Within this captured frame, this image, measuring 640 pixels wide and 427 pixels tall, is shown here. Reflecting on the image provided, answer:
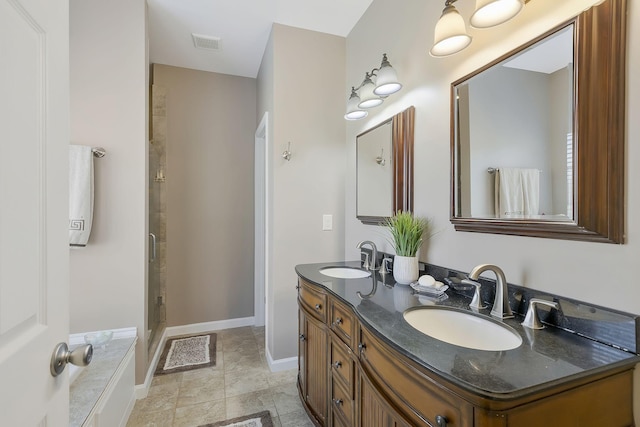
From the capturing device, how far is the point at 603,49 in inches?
34.1

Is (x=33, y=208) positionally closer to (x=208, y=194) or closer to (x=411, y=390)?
(x=411, y=390)

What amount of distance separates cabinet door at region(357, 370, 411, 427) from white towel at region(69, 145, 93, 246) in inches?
74.6

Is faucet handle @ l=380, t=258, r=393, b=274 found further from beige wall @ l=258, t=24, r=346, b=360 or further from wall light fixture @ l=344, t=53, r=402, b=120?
wall light fixture @ l=344, t=53, r=402, b=120

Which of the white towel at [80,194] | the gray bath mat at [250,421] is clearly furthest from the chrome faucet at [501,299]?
the white towel at [80,194]

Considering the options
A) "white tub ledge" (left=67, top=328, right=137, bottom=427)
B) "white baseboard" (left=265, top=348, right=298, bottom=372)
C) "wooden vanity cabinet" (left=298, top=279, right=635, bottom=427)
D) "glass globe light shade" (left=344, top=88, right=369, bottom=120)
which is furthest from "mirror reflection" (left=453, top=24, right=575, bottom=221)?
"white tub ledge" (left=67, top=328, right=137, bottom=427)

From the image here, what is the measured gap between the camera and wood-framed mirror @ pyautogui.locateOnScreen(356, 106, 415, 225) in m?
1.77

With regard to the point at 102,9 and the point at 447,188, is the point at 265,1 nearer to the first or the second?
the point at 102,9

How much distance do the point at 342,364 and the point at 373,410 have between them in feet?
1.01

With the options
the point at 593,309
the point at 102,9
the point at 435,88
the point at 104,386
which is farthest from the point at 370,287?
the point at 102,9

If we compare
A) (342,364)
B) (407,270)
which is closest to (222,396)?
(342,364)

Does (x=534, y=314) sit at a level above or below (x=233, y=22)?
below

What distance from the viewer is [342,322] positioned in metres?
1.36

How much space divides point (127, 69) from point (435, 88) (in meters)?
2.04

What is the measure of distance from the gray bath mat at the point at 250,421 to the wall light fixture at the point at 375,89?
6.76 ft
